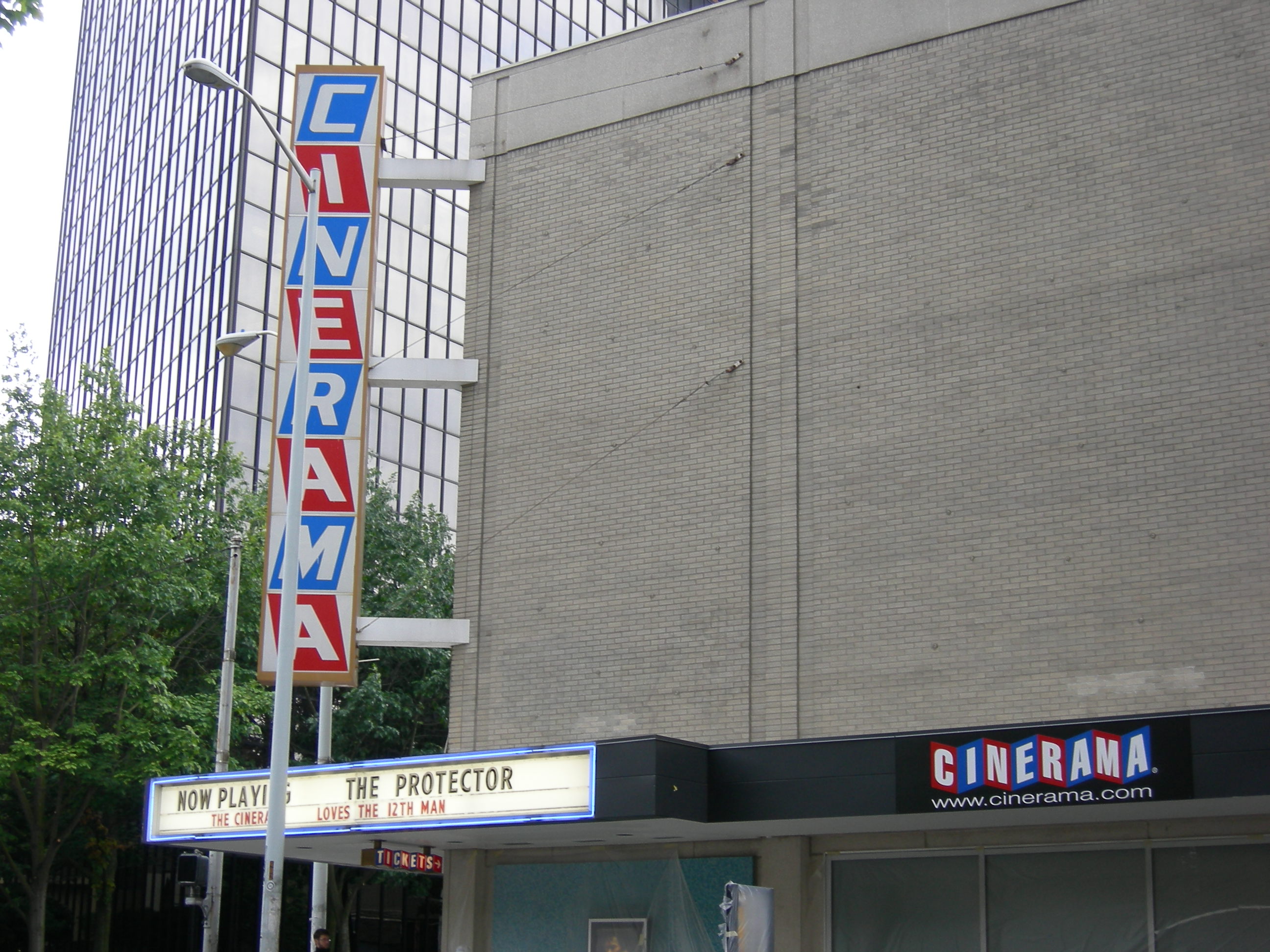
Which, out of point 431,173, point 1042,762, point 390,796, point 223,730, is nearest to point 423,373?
point 431,173

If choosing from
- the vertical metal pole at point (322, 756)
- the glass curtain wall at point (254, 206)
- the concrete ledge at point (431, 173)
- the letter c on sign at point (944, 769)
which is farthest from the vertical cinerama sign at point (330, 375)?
the glass curtain wall at point (254, 206)

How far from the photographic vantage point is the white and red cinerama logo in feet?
44.8

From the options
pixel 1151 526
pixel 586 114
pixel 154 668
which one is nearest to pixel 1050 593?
pixel 1151 526

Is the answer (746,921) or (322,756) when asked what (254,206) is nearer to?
(322,756)

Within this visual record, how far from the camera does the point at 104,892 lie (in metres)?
34.2

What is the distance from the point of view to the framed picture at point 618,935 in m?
17.7

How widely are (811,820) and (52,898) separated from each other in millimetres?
29862

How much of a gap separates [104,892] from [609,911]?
67.3ft

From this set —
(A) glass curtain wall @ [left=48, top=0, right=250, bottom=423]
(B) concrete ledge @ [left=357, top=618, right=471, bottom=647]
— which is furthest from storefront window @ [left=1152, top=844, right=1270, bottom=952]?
(A) glass curtain wall @ [left=48, top=0, right=250, bottom=423]

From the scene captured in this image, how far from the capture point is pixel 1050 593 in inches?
639

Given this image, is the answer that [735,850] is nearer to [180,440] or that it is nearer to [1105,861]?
[1105,861]

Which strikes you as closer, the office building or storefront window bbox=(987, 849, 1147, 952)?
storefront window bbox=(987, 849, 1147, 952)

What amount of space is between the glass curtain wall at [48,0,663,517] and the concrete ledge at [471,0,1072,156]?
99.9ft

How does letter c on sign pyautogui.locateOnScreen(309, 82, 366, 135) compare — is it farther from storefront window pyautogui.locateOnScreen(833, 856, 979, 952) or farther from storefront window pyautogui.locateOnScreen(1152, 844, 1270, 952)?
→ storefront window pyautogui.locateOnScreen(1152, 844, 1270, 952)
